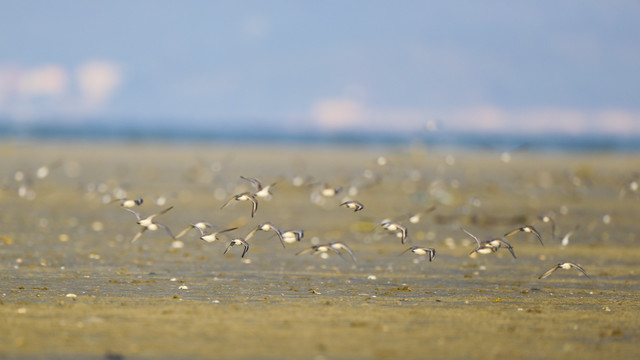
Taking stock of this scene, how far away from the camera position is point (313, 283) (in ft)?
56.2

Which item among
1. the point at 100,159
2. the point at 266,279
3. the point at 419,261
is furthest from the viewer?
the point at 100,159

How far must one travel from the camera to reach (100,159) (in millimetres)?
62875

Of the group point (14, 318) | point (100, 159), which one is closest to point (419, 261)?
point (14, 318)

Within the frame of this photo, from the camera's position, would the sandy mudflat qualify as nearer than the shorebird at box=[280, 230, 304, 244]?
Yes

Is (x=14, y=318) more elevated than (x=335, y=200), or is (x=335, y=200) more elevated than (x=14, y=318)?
(x=335, y=200)

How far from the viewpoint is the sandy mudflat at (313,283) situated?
11.8 meters

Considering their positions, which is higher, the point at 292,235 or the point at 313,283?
the point at 292,235

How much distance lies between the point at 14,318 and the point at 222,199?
917 inches

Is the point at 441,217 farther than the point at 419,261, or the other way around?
the point at 441,217

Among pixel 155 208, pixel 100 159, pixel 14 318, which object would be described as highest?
pixel 100 159

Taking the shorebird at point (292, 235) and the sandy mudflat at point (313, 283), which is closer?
the sandy mudflat at point (313, 283)

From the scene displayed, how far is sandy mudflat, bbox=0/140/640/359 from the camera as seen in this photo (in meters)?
11.8

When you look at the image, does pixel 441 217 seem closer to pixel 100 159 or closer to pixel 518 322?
pixel 518 322

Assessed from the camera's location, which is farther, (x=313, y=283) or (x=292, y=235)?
(x=292, y=235)
